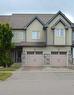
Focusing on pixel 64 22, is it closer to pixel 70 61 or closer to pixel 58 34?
pixel 58 34

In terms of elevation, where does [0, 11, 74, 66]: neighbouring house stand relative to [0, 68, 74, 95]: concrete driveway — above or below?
above

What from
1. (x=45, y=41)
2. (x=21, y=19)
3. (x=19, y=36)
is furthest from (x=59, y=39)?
(x=21, y=19)

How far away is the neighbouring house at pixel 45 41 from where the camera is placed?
2506 inches

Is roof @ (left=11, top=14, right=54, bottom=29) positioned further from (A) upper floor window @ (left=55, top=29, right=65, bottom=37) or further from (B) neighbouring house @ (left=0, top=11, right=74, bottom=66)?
(A) upper floor window @ (left=55, top=29, right=65, bottom=37)

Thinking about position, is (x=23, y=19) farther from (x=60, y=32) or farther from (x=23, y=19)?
(x=60, y=32)

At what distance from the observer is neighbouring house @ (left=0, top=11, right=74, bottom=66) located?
63.7 m

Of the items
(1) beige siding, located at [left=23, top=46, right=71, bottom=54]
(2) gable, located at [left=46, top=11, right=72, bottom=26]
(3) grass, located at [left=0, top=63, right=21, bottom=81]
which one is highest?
(2) gable, located at [left=46, top=11, right=72, bottom=26]

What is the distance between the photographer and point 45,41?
66375 millimetres

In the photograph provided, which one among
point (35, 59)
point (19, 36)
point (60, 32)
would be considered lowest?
point (35, 59)

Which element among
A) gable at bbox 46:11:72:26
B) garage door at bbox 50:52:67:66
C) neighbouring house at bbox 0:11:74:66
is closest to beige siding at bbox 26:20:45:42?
neighbouring house at bbox 0:11:74:66

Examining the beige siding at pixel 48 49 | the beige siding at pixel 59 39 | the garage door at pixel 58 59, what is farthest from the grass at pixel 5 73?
the beige siding at pixel 59 39

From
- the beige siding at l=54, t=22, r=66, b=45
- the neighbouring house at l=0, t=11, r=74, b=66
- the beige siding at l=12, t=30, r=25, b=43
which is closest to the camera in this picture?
the neighbouring house at l=0, t=11, r=74, b=66

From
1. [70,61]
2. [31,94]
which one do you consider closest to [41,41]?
[70,61]

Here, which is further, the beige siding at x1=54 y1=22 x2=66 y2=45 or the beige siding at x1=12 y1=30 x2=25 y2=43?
the beige siding at x1=12 y1=30 x2=25 y2=43
